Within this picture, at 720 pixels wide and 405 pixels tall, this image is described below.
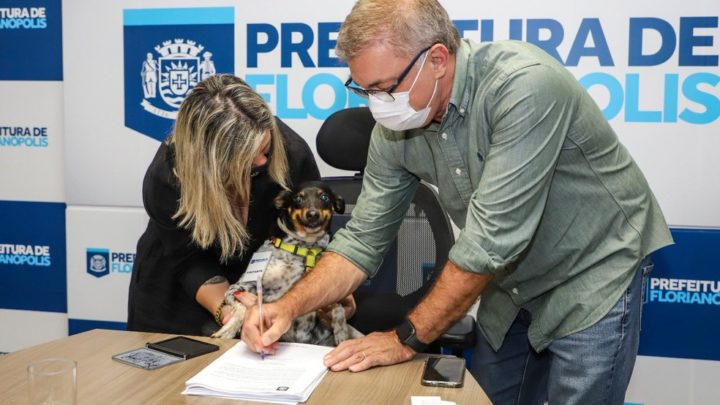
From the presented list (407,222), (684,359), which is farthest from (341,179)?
(684,359)

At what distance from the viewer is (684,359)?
9.23ft

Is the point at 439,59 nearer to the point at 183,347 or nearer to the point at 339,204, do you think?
Result: the point at 339,204

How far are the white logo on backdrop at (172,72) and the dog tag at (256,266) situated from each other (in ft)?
4.07

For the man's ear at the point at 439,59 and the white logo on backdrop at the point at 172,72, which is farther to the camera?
the white logo on backdrop at the point at 172,72

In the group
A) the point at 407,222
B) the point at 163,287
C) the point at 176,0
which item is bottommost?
the point at 163,287

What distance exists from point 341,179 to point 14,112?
1999 mm

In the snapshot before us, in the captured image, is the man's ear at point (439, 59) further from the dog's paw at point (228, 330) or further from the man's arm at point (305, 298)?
the dog's paw at point (228, 330)

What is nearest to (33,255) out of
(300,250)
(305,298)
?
(300,250)

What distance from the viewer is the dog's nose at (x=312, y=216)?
2.18 meters

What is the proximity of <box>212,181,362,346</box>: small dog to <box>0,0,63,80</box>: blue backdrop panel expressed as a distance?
1.75 m

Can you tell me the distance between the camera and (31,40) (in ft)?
10.9

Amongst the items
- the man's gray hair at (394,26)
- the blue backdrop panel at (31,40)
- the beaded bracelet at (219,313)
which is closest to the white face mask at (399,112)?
the man's gray hair at (394,26)

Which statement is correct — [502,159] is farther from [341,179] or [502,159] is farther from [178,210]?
[178,210]

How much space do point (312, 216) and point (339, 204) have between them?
0.48 ft
